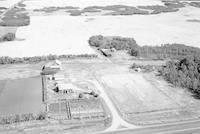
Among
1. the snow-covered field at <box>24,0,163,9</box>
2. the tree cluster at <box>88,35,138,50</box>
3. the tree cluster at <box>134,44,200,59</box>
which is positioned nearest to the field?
the tree cluster at <box>88,35,138,50</box>

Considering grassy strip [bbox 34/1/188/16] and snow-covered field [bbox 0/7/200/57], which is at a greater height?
grassy strip [bbox 34/1/188/16]

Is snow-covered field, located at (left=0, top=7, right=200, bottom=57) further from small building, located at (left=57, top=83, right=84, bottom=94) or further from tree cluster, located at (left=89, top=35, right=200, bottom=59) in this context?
small building, located at (left=57, top=83, right=84, bottom=94)

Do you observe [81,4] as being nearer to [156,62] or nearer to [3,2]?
[3,2]

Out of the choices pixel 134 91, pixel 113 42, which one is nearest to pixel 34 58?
pixel 113 42

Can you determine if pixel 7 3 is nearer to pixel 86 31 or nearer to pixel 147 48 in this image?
pixel 86 31

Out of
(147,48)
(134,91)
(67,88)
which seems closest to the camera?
(67,88)

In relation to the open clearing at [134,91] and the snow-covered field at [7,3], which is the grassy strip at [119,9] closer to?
the snow-covered field at [7,3]
